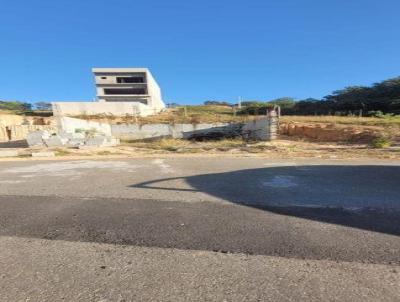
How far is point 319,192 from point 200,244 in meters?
3.30

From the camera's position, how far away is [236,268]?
260cm

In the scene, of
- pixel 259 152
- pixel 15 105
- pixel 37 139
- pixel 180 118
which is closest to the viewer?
pixel 259 152

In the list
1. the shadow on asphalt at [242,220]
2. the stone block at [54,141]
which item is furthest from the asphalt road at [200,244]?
the stone block at [54,141]

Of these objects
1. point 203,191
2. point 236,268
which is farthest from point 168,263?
point 203,191

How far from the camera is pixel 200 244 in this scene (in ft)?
10.2

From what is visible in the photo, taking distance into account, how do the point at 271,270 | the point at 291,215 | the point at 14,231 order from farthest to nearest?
the point at 291,215 → the point at 14,231 → the point at 271,270

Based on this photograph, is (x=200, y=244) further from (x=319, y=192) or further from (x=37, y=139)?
(x=37, y=139)

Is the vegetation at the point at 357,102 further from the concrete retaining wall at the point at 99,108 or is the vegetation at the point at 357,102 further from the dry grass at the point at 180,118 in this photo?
the concrete retaining wall at the point at 99,108

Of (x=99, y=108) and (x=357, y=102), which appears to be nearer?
(x=99, y=108)

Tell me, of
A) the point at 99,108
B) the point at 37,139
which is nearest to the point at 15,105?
the point at 99,108

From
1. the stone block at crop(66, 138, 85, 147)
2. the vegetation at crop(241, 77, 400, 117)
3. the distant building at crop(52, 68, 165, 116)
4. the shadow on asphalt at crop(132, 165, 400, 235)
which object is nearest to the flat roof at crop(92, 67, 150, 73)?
the distant building at crop(52, 68, 165, 116)

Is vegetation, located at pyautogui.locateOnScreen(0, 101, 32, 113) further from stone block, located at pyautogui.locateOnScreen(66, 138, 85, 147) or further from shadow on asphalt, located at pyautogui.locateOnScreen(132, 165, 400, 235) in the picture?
shadow on asphalt, located at pyautogui.locateOnScreen(132, 165, 400, 235)

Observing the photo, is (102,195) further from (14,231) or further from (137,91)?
(137,91)

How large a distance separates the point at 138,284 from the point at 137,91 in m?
59.2
